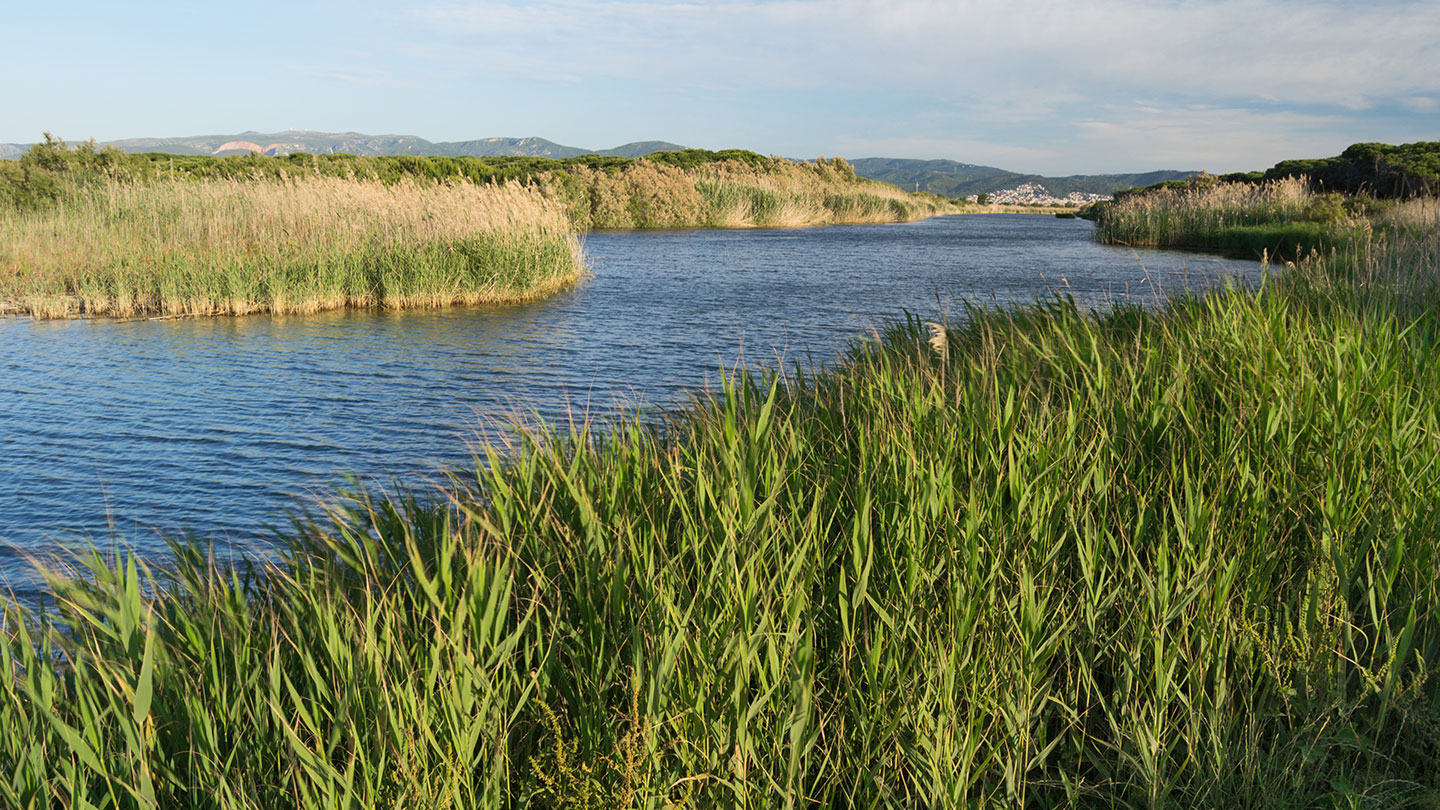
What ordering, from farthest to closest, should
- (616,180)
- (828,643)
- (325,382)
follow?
(616,180), (325,382), (828,643)

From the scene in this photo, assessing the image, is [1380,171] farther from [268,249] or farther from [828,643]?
[828,643]

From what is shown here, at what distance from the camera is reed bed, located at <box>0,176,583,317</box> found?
1546 cm

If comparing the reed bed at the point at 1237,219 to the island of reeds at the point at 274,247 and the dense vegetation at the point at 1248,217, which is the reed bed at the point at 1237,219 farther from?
the island of reeds at the point at 274,247

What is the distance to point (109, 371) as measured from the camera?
35.7ft

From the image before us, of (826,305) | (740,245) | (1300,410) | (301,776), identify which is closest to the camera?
(301,776)

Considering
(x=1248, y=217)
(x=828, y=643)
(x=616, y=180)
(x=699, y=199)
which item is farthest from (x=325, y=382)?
(x=699, y=199)

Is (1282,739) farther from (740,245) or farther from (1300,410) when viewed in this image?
(740,245)

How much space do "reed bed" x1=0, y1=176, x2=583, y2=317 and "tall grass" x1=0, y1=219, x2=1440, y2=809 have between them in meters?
13.2

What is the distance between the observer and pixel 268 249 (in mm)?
16391

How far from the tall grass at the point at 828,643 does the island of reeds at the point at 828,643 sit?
0.06 feet

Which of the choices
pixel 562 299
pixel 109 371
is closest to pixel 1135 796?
pixel 109 371

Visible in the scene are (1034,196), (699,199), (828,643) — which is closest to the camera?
(828,643)

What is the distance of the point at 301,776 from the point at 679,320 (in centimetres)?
1344

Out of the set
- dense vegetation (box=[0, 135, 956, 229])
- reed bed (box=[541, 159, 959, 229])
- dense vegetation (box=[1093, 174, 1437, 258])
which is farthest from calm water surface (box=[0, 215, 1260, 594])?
reed bed (box=[541, 159, 959, 229])
